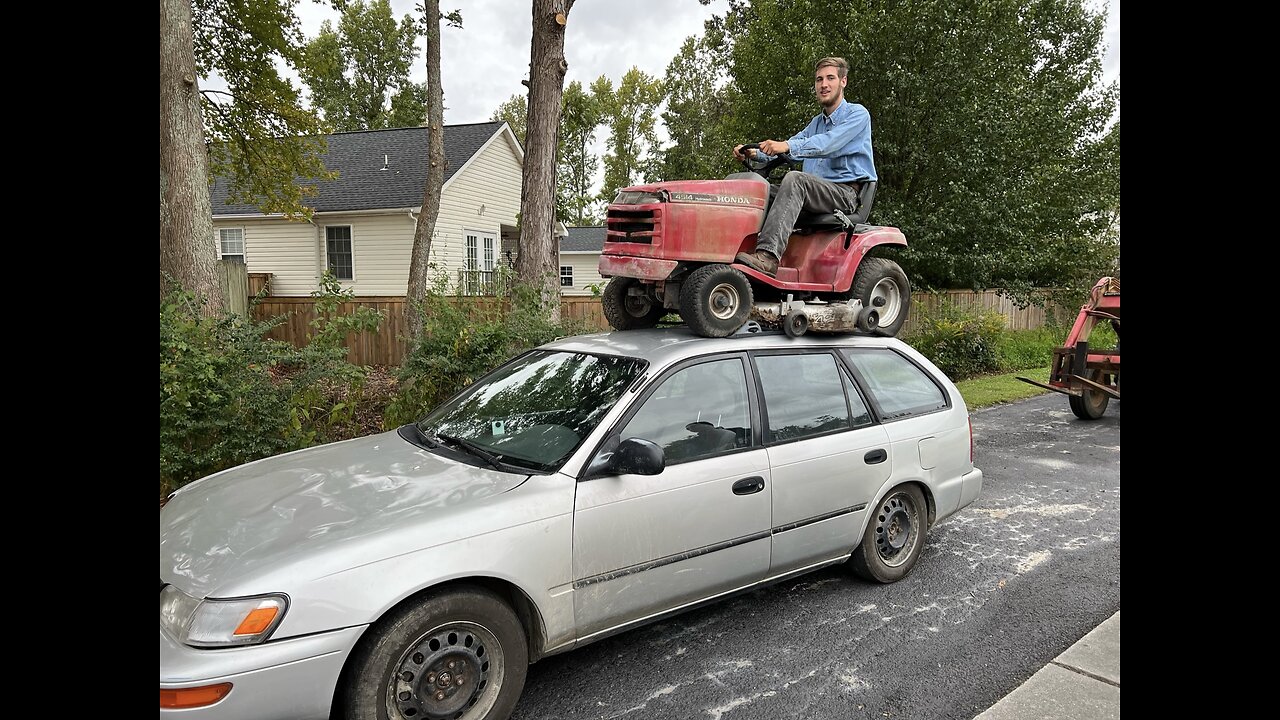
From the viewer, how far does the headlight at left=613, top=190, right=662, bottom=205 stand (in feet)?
14.7

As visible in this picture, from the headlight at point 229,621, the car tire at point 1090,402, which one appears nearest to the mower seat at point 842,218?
the headlight at point 229,621

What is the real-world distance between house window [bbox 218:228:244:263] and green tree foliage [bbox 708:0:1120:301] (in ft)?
50.0

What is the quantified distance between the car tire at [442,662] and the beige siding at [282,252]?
1976 centimetres

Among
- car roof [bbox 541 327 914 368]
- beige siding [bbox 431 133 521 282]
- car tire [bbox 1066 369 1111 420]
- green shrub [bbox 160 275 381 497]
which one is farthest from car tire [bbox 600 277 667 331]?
beige siding [bbox 431 133 521 282]

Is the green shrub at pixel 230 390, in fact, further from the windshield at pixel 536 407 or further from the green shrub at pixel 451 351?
the windshield at pixel 536 407

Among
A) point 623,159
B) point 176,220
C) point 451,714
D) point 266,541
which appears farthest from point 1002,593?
point 623,159

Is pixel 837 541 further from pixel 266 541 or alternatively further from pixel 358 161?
pixel 358 161

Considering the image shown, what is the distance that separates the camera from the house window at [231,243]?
70.2 ft

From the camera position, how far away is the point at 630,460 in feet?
10.5

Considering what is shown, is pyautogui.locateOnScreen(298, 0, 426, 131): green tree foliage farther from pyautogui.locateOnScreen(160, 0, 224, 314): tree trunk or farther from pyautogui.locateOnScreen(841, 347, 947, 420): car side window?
pyautogui.locateOnScreen(841, 347, 947, 420): car side window

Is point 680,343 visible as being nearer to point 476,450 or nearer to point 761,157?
point 476,450

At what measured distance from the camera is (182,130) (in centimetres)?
810

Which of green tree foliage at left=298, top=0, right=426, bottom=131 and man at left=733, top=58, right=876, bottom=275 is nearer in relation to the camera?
man at left=733, top=58, right=876, bottom=275
